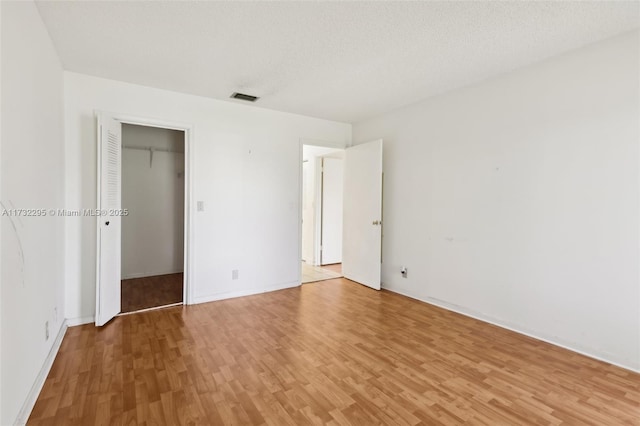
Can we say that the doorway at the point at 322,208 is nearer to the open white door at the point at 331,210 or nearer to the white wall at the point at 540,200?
the open white door at the point at 331,210

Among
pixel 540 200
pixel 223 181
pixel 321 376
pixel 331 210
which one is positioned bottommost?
pixel 321 376

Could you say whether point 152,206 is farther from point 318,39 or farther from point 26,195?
point 318,39

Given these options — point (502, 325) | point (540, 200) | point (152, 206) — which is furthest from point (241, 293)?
point (540, 200)

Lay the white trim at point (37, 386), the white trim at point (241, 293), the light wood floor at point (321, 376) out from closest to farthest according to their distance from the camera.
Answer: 1. the white trim at point (37, 386)
2. the light wood floor at point (321, 376)
3. the white trim at point (241, 293)

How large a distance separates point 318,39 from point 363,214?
2676 mm

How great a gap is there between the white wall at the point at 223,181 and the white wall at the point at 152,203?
1757 millimetres

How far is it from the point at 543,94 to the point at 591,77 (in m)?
0.34

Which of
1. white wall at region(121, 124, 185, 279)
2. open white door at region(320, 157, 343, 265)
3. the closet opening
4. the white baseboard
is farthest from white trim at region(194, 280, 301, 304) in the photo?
white wall at region(121, 124, 185, 279)

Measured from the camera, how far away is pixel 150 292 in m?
4.23

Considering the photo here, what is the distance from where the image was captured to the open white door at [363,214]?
14.3 ft

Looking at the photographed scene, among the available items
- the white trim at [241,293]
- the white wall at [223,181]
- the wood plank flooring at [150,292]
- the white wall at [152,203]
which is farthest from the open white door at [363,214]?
the white wall at [152,203]

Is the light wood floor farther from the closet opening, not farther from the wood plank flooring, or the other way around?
the closet opening

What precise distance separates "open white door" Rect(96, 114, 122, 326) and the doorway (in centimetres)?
316

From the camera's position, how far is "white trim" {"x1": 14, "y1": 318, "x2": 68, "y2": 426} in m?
1.70
